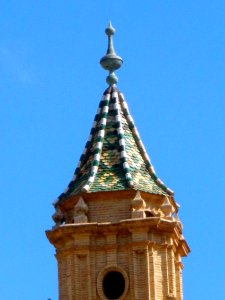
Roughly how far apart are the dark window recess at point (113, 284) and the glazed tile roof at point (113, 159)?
8.83 ft

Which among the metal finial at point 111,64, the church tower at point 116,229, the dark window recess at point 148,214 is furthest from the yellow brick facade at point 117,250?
the metal finial at point 111,64

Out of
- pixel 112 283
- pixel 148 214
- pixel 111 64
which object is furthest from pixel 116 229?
pixel 111 64

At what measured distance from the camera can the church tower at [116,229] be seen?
45562mm

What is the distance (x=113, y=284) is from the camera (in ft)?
150

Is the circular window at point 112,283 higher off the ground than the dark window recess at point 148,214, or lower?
lower

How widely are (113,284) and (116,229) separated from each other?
5.46ft

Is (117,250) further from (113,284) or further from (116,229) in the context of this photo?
(113,284)

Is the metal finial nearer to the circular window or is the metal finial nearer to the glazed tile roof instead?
the glazed tile roof

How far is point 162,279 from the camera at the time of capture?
150ft

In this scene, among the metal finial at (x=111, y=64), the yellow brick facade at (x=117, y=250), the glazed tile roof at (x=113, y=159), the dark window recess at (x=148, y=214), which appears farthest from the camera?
the metal finial at (x=111, y=64)

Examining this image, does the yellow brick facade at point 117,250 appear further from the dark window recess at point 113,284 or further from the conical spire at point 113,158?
the conical spire at point 113,158

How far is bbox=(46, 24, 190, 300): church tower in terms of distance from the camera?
45562mm

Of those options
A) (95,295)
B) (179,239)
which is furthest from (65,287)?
(179,239)

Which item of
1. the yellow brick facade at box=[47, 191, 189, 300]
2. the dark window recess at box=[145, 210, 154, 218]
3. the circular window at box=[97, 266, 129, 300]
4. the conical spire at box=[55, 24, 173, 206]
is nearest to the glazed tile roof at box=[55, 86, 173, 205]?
the conical spire at box=[55, 24, 173, 206]
